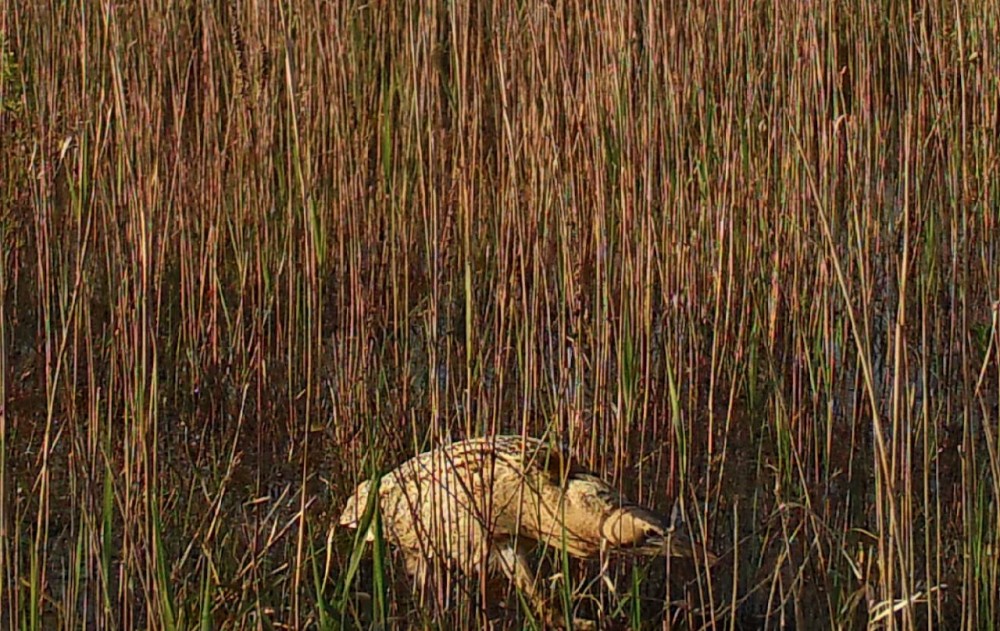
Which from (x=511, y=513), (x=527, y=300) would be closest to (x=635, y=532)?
(x=511, y=513)

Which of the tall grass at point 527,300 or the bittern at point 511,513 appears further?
the tall grass at point 527,300

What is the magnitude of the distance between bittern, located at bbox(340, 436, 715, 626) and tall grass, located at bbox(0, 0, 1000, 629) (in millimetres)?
37

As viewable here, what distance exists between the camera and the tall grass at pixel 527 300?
1.66 metres

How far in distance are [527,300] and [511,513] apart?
Answer: 32 centimetres

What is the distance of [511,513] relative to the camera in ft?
5.40

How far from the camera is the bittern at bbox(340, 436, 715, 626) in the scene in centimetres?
155

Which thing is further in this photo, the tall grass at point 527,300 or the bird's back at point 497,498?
the tall grass at point 527,300

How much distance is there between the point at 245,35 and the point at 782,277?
1081 mm

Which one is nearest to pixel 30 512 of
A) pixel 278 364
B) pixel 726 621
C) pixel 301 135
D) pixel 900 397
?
pixel 278 364

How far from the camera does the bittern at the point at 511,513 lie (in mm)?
1554

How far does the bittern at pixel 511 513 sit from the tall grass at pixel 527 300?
0.04 metres

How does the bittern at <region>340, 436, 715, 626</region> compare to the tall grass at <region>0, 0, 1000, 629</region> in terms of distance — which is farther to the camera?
the tall grass at <region>0, 0, 1000, 629</region>

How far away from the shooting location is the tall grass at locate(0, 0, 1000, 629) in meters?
1.66

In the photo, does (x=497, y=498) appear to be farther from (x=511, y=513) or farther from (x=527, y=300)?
(x=527, y=300)
